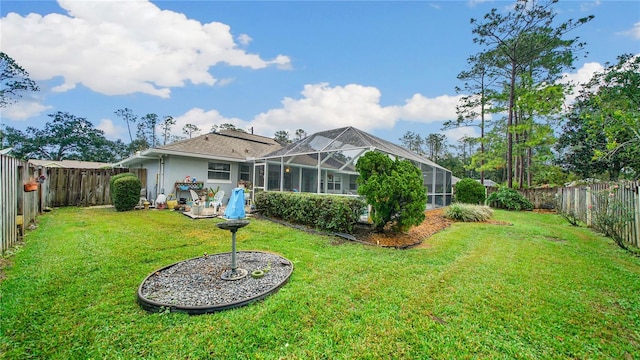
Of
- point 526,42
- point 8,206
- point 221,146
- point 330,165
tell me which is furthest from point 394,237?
point 526,42

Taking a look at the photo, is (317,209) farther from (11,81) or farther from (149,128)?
(149,128)

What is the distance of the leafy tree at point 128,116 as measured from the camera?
113 ft

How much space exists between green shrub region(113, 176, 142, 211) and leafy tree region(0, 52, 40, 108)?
60.6ft

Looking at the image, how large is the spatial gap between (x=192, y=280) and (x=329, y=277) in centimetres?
197

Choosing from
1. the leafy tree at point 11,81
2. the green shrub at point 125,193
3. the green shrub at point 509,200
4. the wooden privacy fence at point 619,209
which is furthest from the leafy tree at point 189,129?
the wooden privacy fence at point 619,209

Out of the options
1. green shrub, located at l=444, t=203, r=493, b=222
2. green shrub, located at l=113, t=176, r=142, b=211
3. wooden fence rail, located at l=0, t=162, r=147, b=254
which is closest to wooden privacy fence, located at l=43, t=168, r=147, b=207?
wooden fence rail, located at l=0, t=162, r=147, b=254

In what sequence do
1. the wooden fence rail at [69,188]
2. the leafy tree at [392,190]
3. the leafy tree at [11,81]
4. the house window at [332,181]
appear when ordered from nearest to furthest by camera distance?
the leafy tree at [392,190] → the wooden fence rail at [69,188] → the house window at [332,181] → the leafy tree at [11,81]

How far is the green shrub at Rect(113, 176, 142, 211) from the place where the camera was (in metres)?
9.32

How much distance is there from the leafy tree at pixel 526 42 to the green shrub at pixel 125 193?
20568mm

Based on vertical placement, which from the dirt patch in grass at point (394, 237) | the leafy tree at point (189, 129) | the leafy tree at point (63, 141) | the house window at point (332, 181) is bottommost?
the dirt patch in grass at point (394, 237)

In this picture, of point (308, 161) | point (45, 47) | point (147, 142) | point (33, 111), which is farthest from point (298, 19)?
point (147, 142)

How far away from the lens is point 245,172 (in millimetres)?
13781

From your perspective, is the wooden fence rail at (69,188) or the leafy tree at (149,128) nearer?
the wooden fence rail at (69,188)

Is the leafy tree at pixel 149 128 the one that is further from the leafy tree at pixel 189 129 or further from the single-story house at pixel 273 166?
the single-story house at pixel 273 166
